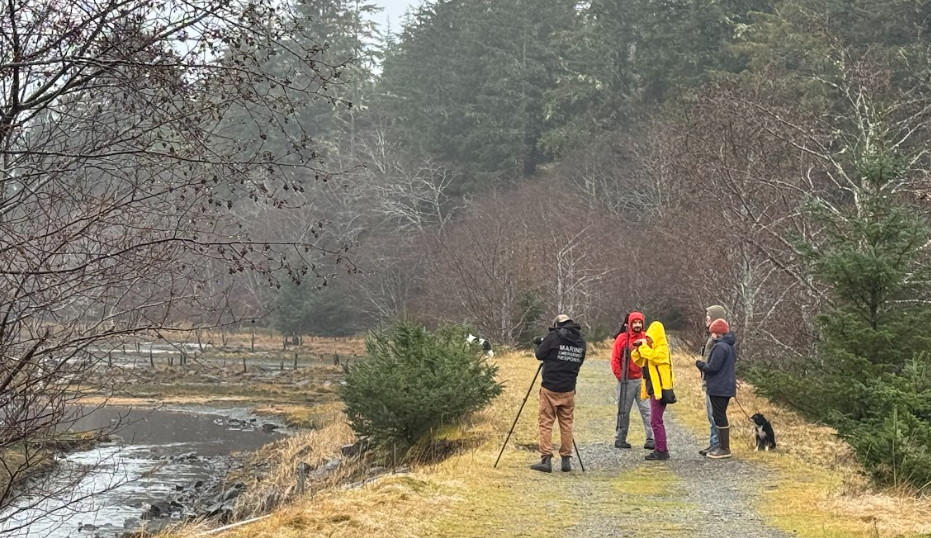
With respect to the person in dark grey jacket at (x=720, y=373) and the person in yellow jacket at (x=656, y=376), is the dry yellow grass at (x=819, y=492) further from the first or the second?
the person in yellow jacket at (x=656, y=376)

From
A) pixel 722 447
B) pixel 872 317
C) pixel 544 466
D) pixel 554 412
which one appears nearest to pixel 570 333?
pixel 554 412

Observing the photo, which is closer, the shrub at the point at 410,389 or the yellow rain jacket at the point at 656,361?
the yellow rain jacket at the point at 656,361

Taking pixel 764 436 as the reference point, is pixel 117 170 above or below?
above

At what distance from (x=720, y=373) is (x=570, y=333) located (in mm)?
2174

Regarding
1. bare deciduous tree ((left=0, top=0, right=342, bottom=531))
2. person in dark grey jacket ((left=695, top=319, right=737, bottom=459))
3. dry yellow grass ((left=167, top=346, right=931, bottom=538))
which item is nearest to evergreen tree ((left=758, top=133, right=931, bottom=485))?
dry yellow grass ((left=167, top=346, right=931, bottom=538))

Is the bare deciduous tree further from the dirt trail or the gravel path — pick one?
the gravel path

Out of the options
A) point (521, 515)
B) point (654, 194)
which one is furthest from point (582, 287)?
point (521, 515)

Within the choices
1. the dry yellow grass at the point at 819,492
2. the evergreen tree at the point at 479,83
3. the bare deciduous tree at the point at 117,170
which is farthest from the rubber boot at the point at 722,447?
the evergreen tree at the point at 479,83

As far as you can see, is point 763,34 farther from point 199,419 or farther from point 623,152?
point 199,419

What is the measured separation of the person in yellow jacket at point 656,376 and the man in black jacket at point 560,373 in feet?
4.42

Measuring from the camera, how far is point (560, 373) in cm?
1138

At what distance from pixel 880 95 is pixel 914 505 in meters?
17.9

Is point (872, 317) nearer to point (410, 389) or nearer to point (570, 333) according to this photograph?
point (570, 333)

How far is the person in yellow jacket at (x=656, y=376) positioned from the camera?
12.4m
